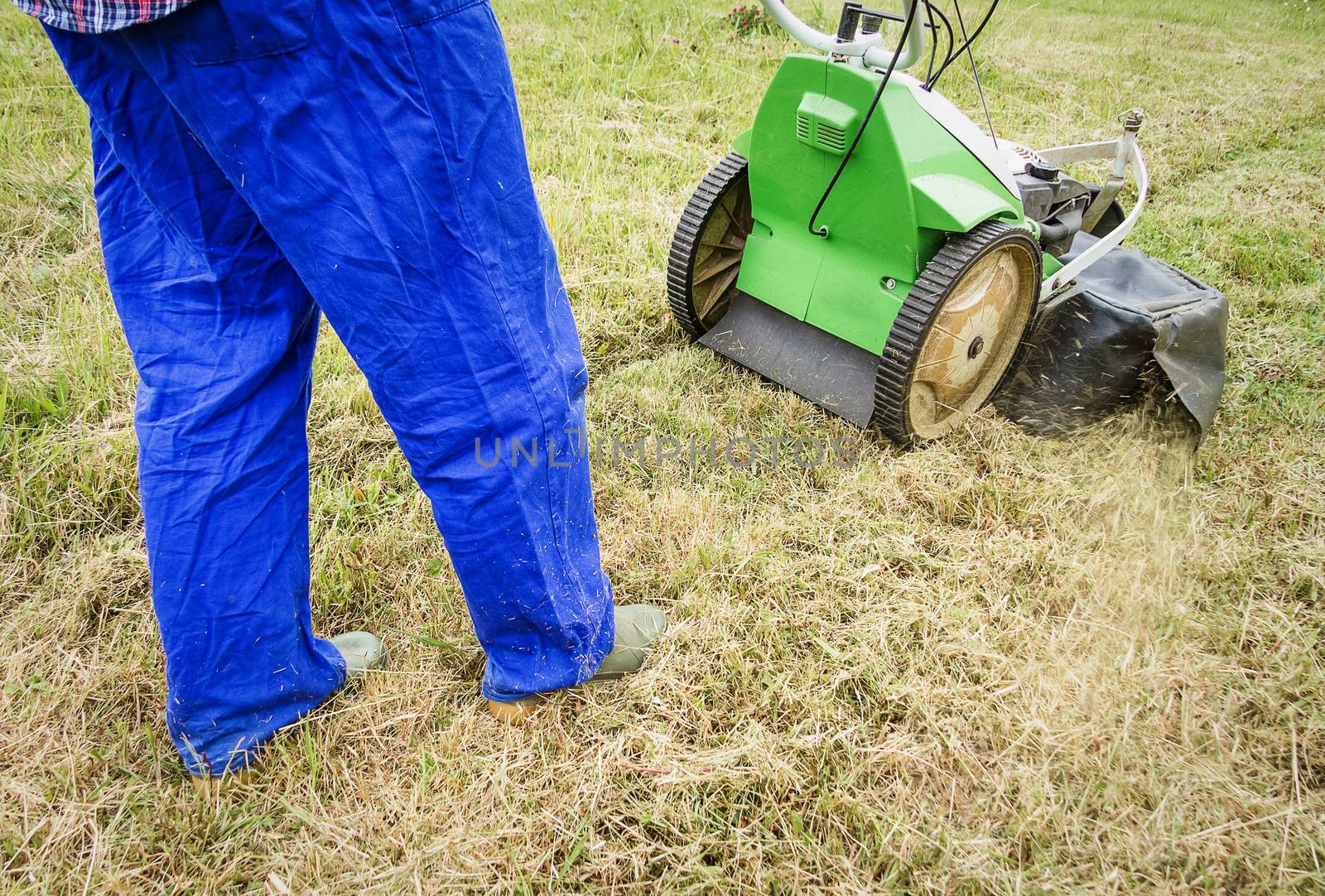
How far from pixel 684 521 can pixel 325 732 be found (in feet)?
2.79

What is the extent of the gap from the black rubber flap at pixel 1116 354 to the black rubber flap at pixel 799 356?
1.51ft

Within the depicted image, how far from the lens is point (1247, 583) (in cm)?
189

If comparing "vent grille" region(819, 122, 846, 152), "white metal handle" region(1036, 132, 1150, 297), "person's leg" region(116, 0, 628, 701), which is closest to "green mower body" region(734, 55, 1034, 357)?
"vent grille" region(819, 122, 846, 152)

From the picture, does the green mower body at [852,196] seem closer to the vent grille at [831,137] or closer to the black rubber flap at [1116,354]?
the vent grille at [831,137]

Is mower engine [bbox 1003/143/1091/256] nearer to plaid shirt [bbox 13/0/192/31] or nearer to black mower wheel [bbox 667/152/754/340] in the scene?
black mower wheel [bbox 667/152/754/340]

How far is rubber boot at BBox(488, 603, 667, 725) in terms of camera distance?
153 centimetres

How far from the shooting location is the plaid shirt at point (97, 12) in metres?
0.86

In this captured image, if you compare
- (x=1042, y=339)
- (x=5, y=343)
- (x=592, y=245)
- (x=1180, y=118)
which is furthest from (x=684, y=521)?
(x=1180, y=118)

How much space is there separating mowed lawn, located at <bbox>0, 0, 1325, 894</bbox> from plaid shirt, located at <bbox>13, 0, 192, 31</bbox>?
107 cm

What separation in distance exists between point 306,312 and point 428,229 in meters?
0.35

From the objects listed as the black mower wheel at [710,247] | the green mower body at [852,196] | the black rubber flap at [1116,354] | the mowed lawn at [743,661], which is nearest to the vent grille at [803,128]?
the green mower body at [852,196]

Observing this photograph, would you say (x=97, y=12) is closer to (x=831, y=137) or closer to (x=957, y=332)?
(x=831, y=137)

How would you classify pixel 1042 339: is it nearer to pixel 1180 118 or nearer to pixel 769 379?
pixel 769 379

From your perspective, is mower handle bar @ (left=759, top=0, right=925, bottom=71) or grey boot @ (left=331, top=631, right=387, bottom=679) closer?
grey boot @ (left=331, top=631, right=387, bottom=679)
